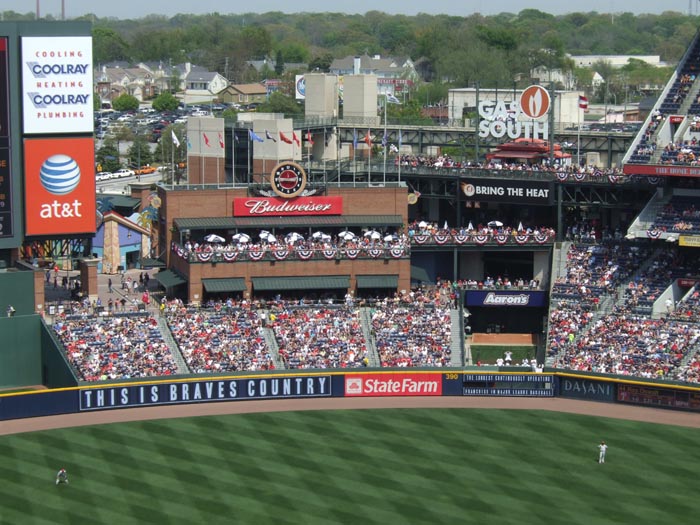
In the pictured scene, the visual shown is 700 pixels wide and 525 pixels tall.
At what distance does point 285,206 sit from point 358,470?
24711mm

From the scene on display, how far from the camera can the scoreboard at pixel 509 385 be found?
59875 millimetres

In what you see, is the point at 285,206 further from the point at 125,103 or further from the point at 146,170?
the point at 125,103

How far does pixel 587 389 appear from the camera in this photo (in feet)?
195

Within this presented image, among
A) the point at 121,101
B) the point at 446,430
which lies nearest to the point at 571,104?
the point at 446,430

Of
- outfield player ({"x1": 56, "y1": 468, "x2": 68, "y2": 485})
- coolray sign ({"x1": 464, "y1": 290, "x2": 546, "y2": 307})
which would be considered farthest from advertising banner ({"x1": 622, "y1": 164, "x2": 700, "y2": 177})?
outfield player ({"x1": 56, "y1": 468, "x2": 68, "y2": 485})

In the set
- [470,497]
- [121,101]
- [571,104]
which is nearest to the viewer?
[470,497]

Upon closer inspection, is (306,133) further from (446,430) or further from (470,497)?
(470,497)

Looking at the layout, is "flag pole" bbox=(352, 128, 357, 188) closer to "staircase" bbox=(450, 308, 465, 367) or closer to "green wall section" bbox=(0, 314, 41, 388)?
"staircase" bbox=(450, 308, 465, 367)

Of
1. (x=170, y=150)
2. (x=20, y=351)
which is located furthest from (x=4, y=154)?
(x=170, y=150)

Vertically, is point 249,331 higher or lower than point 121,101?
lower

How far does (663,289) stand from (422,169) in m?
17.2

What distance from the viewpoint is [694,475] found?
49.3m

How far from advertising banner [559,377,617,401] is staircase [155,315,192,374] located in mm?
17554

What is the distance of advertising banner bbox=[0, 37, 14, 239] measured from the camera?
60312 millimetres
